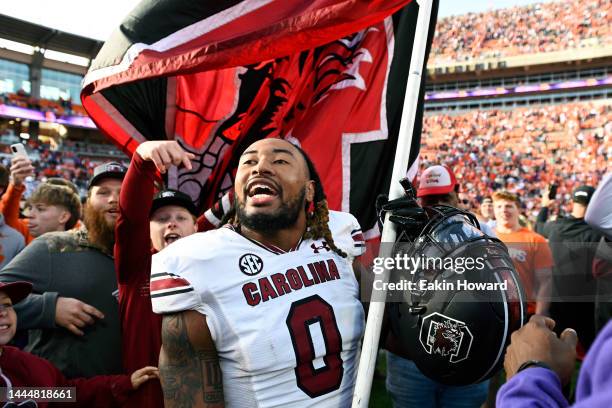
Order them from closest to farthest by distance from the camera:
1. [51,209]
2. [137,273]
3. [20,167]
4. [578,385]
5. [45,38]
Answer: [578,385]
[137,273]
[51,209]
[20,167]
[45,38]

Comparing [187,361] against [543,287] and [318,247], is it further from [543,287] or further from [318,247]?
[543,287]

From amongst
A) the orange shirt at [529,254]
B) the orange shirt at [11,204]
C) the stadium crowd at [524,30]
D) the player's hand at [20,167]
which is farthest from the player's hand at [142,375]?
the stadium crowd at [524,30]

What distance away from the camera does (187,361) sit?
60.6 inches

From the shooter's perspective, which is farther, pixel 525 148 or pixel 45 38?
pixel 45 38

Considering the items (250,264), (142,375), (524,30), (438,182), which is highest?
(524,30)

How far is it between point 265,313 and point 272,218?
0.32 m

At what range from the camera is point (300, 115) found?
2875 mm

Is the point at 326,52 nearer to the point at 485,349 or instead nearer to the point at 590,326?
the point at 485,349

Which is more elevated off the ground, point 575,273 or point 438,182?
point 438,182

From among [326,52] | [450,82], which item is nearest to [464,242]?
[326,52]

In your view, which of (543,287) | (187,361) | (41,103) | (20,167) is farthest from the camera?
(41,103)

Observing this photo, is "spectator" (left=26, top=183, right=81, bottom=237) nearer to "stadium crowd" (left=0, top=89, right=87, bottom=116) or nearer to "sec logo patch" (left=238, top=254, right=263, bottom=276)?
"sec logo patch" (left=238, top=254, right=263, bottom=276)

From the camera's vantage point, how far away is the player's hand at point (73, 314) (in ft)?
6.42

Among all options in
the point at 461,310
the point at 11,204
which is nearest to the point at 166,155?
the point at 461,310
